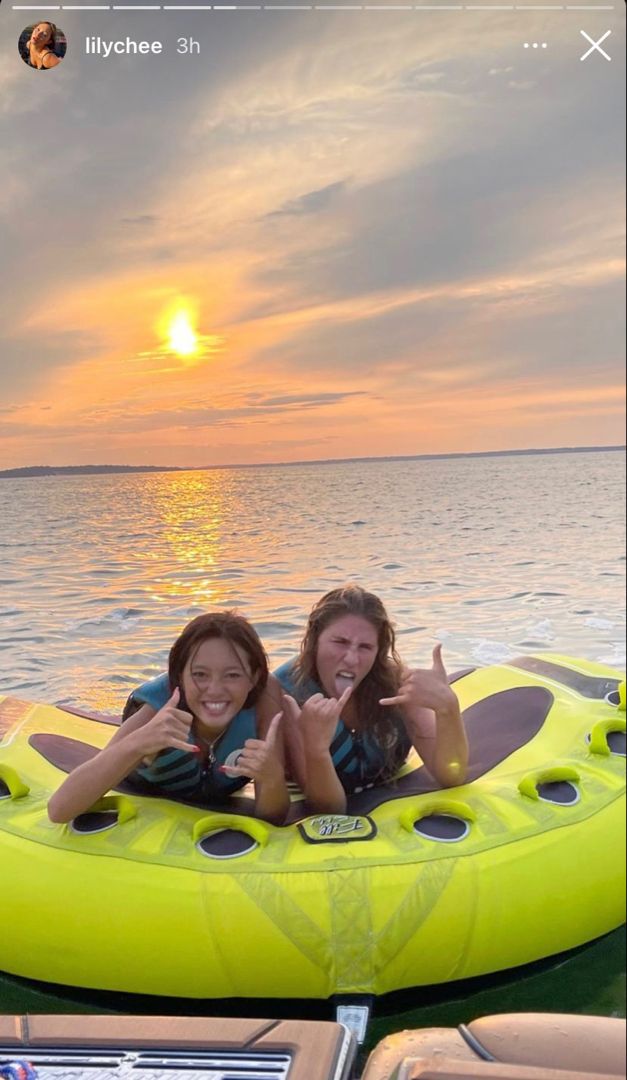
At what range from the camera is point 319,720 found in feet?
2.80

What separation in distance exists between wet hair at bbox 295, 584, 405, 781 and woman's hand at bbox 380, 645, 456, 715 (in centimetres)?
2

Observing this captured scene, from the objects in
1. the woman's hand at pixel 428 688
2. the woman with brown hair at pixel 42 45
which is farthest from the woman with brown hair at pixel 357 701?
the woman with brown hair at pixel 42 45

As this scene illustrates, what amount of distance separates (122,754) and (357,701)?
10.7 inches

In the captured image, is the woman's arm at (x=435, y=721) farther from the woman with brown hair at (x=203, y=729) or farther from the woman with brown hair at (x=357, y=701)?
the woman with brown hair at (x=203, y=729)

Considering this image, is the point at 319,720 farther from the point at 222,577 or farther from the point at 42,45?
the point at 42,45

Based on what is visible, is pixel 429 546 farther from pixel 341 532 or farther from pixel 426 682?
pixel 426 682

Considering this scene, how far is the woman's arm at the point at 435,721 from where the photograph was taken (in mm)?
927

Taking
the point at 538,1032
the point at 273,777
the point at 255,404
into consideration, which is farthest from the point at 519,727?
the point at 538,1032

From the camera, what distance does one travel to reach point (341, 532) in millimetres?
1428

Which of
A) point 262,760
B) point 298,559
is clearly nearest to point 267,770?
point 262,760

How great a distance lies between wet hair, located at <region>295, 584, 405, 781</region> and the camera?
919 millimetres

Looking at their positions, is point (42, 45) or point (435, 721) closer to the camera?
point (42, 45)

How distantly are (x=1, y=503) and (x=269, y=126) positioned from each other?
0.43 meters

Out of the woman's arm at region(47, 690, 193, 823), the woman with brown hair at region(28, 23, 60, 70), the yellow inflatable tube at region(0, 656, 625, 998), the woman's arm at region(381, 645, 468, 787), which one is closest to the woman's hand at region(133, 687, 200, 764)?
the woman's arm at region(47, 690, 193, 823)
